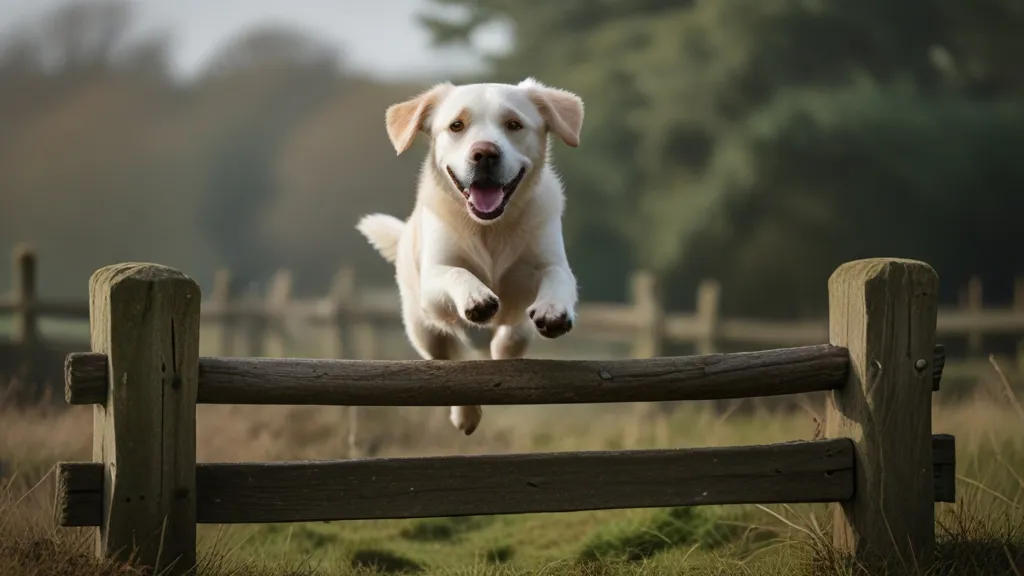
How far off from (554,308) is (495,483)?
0.62m

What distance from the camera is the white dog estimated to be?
394 cm

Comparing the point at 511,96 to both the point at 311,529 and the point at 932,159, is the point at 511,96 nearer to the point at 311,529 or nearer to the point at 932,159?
→ the point at 311,529

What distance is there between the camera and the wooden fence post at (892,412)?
3945 mm

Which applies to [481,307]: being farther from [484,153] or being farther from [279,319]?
[279,319]

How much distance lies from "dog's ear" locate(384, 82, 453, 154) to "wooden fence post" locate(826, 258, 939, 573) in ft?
5.66

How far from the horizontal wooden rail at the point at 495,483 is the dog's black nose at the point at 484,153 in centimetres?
103

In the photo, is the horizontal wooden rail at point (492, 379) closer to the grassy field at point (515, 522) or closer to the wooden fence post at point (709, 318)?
the grassy field at point (515, 522)

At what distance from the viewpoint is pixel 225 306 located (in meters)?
13.4

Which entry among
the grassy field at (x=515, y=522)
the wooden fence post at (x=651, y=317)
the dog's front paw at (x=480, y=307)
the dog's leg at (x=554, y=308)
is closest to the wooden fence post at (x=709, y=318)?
the wooden fence post at (x=651, y=317)

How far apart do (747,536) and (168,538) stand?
2.63 metres

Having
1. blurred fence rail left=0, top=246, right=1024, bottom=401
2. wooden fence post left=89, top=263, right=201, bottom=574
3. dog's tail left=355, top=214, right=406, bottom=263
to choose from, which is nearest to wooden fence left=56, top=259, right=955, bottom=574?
wooden fence post left=89, top=263, right=201, bottom=574

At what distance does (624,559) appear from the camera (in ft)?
14.2

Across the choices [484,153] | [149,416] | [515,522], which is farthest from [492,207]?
[515,522]

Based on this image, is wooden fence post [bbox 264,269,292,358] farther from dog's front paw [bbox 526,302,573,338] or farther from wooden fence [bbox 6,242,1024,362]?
dog's front paw [bbox 526,302,573,338]
